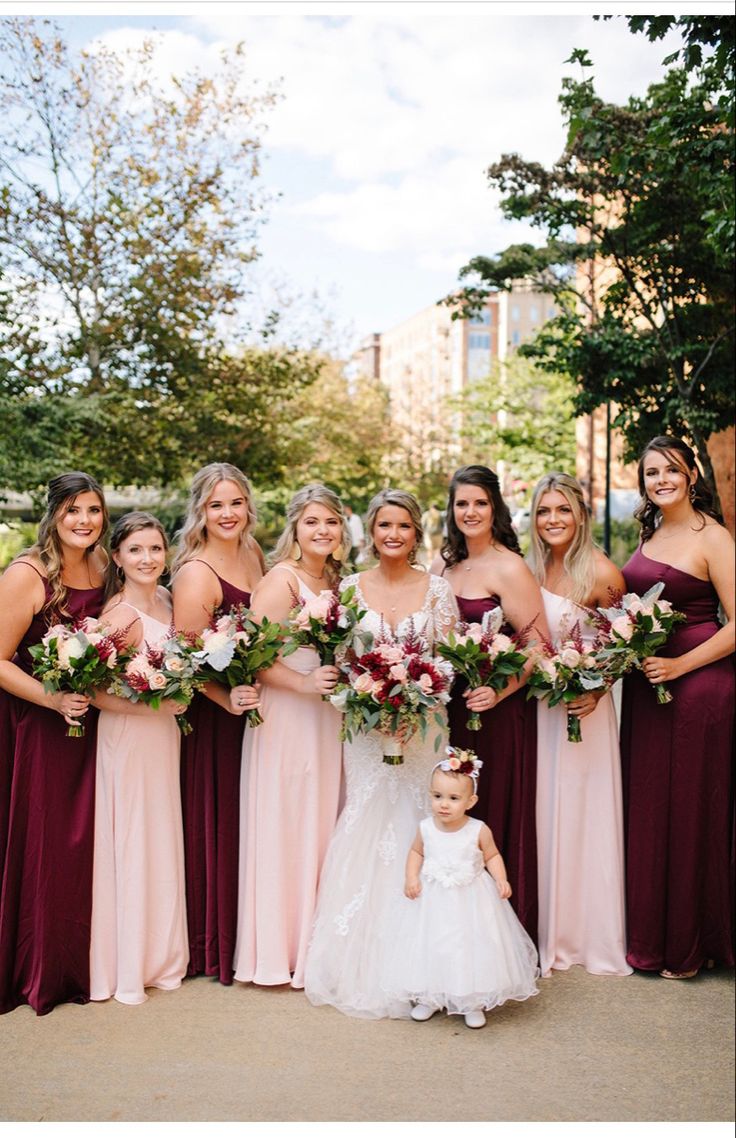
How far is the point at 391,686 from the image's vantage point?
13.8 ft

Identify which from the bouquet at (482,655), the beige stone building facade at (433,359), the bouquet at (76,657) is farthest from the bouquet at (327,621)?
the beige stone building facade at (433,359)

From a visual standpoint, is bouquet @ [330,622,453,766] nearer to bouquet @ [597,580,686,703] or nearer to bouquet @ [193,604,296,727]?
bouquet @ [193,604,296,727]

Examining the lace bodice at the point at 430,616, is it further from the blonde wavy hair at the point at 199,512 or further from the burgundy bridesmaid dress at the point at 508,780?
the blonde wavy hair at the point at 199,512

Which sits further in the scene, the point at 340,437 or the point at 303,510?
the point at 340,437

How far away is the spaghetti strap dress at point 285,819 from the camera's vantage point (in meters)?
4.56

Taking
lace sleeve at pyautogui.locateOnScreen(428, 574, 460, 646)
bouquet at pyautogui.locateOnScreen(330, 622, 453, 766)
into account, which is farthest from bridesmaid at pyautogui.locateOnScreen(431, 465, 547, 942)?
bouquet at pyautogui.locateOnScreen(330, 622, 453, 766)

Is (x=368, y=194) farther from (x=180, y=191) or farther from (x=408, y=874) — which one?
(x=408, y=874)

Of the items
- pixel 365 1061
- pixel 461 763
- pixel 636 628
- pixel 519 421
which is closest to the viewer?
pixel 365 1061

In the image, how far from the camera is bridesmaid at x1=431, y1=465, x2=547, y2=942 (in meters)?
4.75

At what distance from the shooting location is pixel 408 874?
4.29 meters

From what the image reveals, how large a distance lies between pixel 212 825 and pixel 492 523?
1.93m

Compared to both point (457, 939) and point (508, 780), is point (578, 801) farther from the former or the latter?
point (457, 939)

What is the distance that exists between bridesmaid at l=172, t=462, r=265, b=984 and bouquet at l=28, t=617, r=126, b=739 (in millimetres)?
474

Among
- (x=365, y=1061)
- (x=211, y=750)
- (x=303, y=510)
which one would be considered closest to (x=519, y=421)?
(x=303, y=510)
